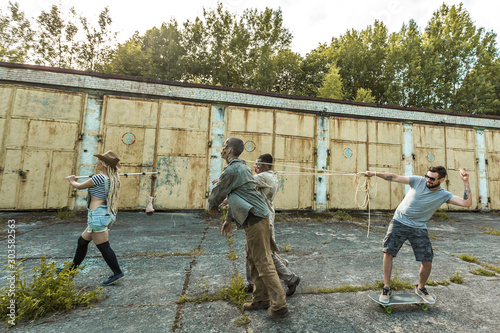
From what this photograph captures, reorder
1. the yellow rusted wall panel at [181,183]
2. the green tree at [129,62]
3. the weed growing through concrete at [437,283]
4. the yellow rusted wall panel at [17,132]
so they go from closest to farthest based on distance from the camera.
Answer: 1. the weed growing through concrete at [437,283]
2. the yellow rusted wall panel at [17,132]
3. the yellow rusted wall panel at [181,183]
4. the green tree at [129,62]

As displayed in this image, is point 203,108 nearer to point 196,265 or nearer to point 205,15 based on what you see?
point 196,265

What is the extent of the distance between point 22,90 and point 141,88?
327 cm

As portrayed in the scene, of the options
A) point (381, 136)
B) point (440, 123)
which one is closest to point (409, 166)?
point (381, 136)

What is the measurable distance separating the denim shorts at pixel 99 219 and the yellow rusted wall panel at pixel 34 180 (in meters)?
5.38

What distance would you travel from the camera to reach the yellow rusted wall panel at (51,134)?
21.6 feet

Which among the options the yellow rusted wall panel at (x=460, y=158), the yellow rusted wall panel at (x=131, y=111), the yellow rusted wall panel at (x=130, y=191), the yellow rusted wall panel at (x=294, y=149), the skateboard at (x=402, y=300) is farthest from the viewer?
the yellow rusted wall panel at (x=460, y=158)

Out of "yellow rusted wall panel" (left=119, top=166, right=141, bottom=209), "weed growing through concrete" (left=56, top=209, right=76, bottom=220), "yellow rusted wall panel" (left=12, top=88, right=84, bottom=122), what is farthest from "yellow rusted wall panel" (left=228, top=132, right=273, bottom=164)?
"weed growing through concrete" (left=56, top=209, right=76, bottom=220)

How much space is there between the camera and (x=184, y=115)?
7508mm

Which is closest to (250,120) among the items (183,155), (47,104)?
(183,155)

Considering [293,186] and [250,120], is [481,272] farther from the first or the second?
[250,120]

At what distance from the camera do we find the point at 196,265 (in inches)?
133

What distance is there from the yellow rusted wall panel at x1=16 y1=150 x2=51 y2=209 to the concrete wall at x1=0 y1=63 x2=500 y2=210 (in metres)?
0.03

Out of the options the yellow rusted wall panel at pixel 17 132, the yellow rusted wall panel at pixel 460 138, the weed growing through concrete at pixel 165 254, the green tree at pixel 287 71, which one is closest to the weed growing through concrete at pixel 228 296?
the weed growing through concrete at pixel 165 254

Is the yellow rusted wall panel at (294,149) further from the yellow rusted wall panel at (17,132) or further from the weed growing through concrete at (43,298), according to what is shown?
the yellow rusted wall panel at (17,132)
